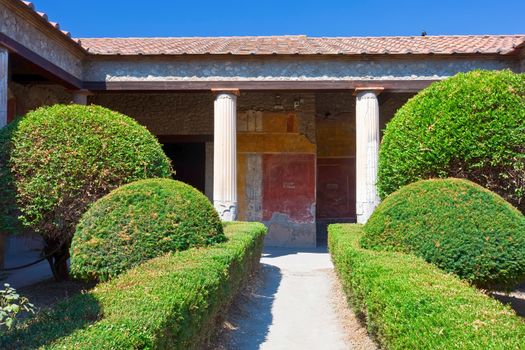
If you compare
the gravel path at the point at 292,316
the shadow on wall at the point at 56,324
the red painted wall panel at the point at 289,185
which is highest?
the red painted wall panel at the point at 289,185

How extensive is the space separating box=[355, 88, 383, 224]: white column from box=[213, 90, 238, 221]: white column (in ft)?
9.09

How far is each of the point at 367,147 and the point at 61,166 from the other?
663cm

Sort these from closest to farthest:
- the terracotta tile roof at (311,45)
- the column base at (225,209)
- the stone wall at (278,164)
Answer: the column base at (225,209)
the terracotta tile roof at (311,45)
the stone wall at (278,164)

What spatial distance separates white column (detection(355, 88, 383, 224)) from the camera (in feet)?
34.4

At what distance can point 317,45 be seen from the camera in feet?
39.6

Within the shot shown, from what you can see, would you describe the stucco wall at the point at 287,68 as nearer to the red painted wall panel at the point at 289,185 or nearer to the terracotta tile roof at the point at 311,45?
the terracotta tile roof at the point at 311,45

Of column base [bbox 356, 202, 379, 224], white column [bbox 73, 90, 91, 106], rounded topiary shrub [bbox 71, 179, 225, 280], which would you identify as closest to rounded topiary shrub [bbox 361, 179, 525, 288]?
rounded topiary shrub [bbox 71, 179, 225, 280]

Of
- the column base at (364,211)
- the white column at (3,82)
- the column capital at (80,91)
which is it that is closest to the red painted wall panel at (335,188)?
the column base at (364,211)

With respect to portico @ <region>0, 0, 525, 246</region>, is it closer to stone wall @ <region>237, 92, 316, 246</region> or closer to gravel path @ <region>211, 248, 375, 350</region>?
stone wall @ <region>237, 92, 316, 246</region>

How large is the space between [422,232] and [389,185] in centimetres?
226

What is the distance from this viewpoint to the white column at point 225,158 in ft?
34.6

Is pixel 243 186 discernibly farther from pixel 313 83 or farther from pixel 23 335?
pixel 23 335

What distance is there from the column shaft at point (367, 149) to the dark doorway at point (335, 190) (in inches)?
203

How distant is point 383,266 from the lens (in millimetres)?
4105
